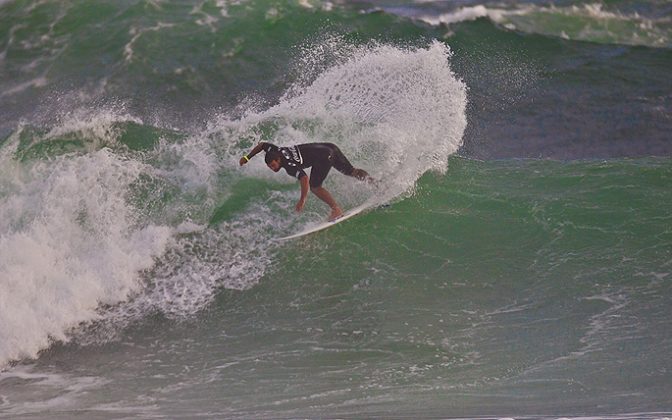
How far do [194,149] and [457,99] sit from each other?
334 centimetres

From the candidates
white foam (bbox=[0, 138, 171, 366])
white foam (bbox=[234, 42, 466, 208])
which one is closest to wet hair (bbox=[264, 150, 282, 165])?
white foam (bbox=[234, 42, 466, 208])

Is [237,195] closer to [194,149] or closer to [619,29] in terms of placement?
[194,149]

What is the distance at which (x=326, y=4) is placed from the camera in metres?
18.5

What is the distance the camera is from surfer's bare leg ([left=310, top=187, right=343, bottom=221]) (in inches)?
425

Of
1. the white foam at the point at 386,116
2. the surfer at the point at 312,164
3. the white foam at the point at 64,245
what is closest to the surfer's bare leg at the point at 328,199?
the surfer at the point at 312,164

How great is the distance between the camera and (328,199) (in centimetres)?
1084

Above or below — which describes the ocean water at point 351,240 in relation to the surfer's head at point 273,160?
below

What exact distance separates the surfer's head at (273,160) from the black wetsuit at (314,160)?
5cm

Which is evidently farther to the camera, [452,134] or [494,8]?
[494,8]

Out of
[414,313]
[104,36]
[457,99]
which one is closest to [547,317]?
[414,313]

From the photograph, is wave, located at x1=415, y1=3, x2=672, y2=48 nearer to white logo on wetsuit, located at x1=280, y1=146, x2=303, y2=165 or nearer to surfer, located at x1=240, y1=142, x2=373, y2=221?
surfer, located at x1=240, y1=142, x2=373, y2=221

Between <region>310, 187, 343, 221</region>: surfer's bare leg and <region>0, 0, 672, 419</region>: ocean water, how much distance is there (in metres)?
0.23

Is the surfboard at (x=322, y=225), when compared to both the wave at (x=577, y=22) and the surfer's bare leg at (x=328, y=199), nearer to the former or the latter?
the surfer's bare leg at (x=328, y=199)

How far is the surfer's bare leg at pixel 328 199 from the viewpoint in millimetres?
10797
